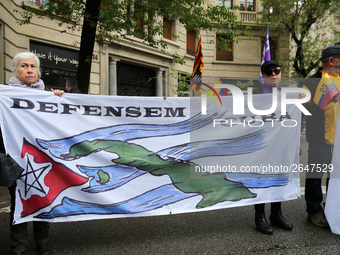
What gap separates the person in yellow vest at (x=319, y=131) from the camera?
11.2ft

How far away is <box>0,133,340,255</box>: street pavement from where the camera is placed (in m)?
2.91

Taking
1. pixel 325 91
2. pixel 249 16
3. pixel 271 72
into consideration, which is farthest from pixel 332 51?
pixel 249 16

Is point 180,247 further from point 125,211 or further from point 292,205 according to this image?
point 292,205

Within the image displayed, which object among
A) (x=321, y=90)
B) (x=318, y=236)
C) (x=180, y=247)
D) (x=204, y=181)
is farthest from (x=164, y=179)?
(x=321, y=90)


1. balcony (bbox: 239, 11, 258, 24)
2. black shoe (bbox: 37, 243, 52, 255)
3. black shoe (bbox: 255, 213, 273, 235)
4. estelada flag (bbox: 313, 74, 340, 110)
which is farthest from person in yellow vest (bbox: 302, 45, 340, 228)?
balcony (bbox: 239, 11, 258, 24)

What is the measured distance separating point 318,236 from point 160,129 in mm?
2090

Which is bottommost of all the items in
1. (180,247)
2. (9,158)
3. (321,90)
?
(180,247)

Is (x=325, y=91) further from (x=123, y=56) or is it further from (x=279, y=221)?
(x=123, y=56)

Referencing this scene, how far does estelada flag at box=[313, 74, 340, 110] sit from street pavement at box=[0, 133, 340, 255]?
4.86ft

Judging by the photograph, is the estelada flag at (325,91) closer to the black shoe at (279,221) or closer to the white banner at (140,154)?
the white banner at (140,154)

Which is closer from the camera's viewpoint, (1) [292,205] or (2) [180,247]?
(2) [180,247]

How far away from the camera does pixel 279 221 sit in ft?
11.3

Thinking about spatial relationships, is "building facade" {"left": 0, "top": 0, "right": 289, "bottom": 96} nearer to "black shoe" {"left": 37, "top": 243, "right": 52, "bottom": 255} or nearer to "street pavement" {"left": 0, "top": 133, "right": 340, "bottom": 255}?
"street pavement" {"left": 0, "top": 133, "right": 340, "bottom": 255}

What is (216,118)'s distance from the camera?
347 centimetres
